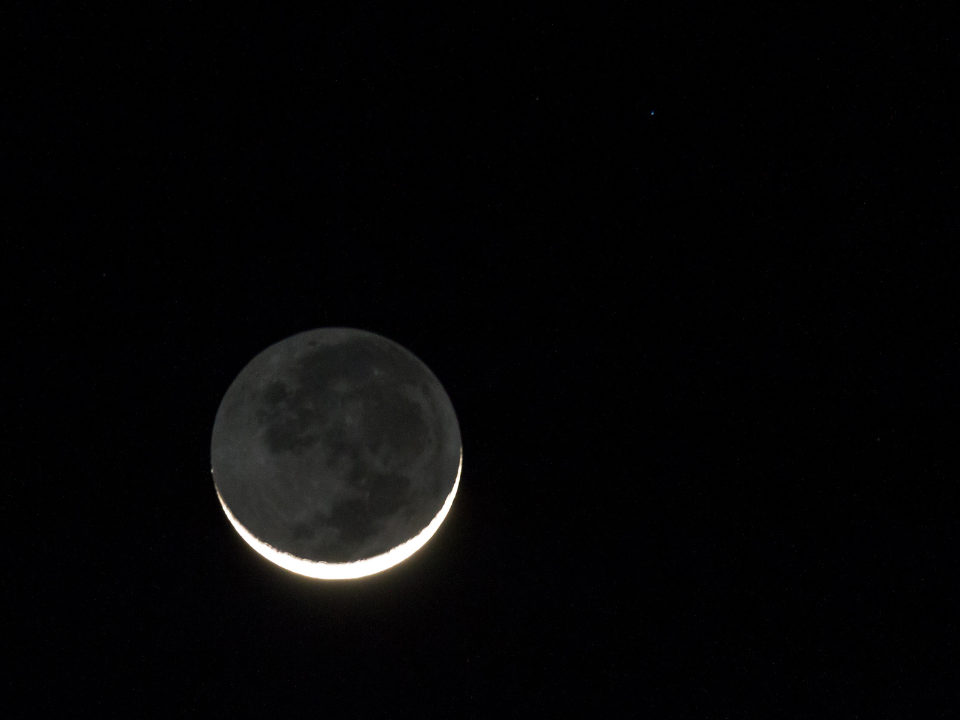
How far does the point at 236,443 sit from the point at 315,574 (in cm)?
303

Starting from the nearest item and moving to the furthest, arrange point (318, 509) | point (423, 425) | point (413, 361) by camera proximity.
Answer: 1. point (318, 509)
2. point (423, 425)
3. point (413, 361)

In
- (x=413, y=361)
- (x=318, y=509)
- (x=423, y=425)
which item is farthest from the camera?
(x=413, y=361)

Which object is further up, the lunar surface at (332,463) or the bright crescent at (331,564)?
the lunar surface at (332,463)

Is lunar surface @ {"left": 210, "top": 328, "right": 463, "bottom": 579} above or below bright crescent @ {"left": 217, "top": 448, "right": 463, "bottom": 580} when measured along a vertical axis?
above

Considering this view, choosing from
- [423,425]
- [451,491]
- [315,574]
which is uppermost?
[423,425]

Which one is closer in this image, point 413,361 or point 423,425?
point 423,425

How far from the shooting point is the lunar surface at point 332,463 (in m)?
12.6

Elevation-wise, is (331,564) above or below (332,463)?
below

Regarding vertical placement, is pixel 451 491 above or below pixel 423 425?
below

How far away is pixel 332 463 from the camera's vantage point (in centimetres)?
1261

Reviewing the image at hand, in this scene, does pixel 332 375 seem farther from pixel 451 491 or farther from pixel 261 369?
pixel 451 491

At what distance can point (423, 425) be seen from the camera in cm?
1349

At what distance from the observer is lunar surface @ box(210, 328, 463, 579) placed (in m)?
12.6

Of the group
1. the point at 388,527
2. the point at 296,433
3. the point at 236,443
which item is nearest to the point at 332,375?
the point at 296,433
